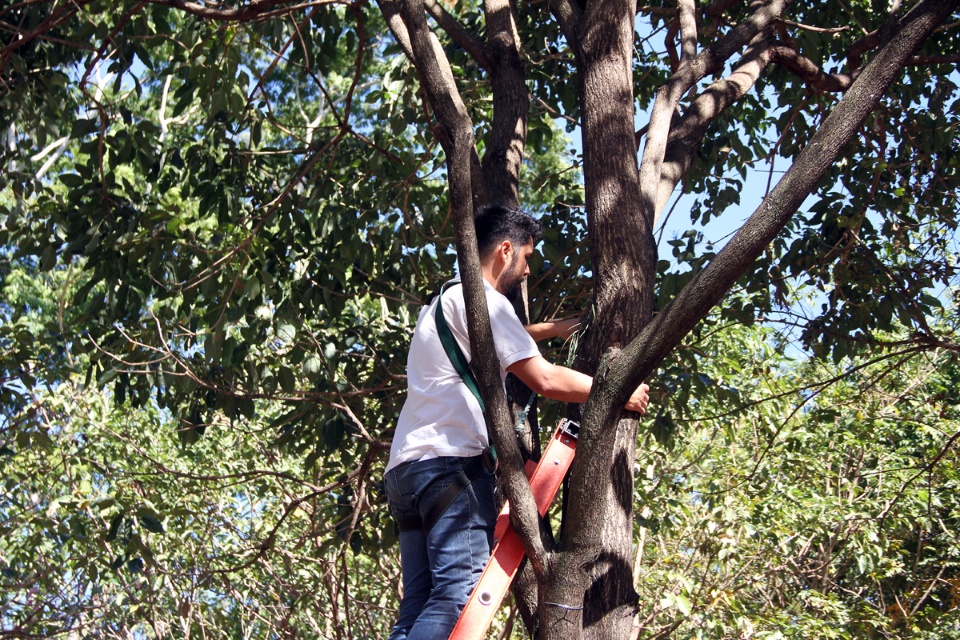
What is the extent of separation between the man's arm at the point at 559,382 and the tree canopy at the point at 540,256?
94 millimetres

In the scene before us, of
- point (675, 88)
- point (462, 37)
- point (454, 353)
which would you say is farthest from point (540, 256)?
point (454, 353)

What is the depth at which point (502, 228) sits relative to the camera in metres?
2.72

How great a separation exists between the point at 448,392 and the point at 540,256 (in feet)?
6.91

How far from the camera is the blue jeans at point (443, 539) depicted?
2.37 metres

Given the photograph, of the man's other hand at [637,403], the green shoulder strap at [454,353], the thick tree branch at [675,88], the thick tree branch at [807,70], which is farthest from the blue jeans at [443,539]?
the thick tree branch at [807,70]

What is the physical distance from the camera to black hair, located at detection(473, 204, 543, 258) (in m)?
2.72

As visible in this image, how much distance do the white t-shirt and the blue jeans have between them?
0.15ft

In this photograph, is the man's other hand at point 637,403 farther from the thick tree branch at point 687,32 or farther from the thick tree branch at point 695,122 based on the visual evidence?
the thick tree branch at point 687,32

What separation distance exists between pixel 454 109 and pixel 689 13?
5.21ft

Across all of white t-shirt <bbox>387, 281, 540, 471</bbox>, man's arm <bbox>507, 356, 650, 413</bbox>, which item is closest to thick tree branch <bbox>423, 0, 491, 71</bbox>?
white t-shirt <bbox>387, 281, 540, 471</bbox>

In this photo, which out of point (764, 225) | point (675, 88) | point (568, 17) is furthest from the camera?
point (568, 17)

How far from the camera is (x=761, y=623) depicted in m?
5.98

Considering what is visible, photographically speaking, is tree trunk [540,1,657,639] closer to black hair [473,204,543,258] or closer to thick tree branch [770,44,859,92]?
black hair [473,204,543,258]

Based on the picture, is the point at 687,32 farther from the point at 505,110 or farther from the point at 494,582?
the point at 494,582
